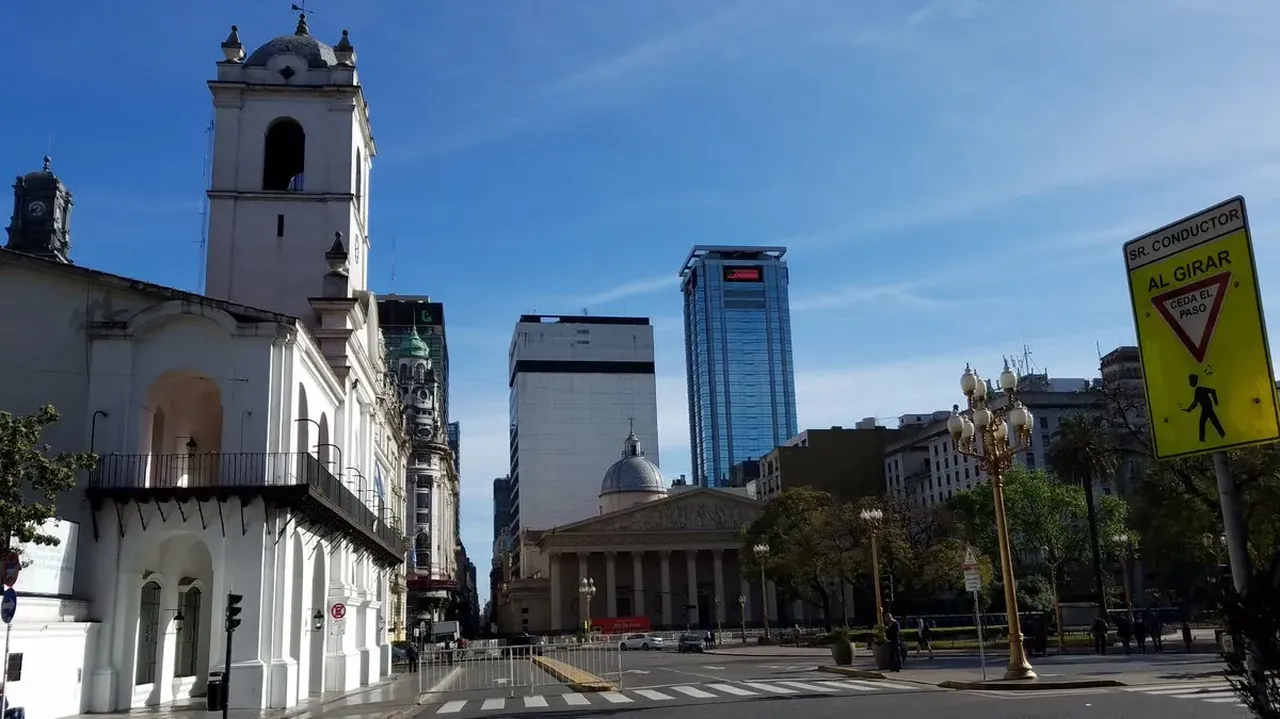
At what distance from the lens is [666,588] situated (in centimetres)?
11600

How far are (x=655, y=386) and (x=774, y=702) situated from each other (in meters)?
157

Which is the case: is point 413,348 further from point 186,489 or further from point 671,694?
point 671,694

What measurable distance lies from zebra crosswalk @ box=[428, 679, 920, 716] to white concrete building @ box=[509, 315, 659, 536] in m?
141

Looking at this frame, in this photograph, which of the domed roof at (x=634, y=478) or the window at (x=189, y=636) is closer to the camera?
the window at (x=189, y=636)

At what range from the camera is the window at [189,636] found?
3003 cm

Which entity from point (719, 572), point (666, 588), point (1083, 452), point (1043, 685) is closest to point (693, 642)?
point (1083, 452)

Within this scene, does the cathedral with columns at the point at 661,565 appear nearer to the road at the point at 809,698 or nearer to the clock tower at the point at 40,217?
the clock tower at the point at 40,217

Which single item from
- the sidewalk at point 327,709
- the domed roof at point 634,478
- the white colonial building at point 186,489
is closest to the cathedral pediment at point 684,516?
the domed roof at point 634,478

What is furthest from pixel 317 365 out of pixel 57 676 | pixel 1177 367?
pixel 1177 367

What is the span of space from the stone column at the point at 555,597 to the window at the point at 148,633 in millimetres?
87492

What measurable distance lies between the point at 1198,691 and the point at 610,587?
9717cm

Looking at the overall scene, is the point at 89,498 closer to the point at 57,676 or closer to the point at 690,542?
the point at 57,676

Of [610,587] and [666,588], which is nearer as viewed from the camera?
[610,587]

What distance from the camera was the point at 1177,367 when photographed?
8164 millimetres
